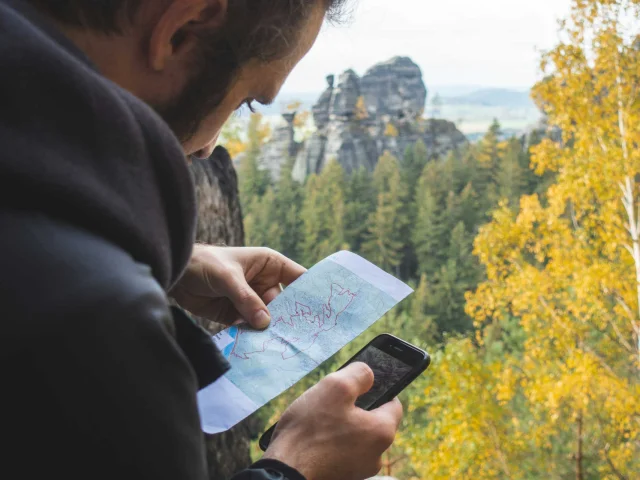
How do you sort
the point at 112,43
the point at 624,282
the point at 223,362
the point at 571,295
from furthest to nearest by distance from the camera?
the point at 571,295 < the point at 624,282 < the point at 112,43 < the point at 223,362

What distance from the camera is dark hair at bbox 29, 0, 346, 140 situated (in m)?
0.58

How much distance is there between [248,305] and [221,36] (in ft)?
1.42

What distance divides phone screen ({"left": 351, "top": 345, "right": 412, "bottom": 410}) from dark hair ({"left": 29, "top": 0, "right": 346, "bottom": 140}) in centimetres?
39


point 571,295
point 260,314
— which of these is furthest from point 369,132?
point 260,314

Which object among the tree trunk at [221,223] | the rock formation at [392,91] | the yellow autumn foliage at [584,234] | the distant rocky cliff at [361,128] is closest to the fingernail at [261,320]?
the tree trunk at [221,223]

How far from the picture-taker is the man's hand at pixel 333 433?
2.09ft

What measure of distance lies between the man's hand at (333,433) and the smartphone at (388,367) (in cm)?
9

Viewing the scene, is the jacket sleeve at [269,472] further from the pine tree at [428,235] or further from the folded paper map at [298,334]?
the pine tree at [428,235]

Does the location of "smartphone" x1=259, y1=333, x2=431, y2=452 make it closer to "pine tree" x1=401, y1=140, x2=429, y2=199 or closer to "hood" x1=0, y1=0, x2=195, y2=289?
"hood" x1=0, y1=0, x2=195, y2=289

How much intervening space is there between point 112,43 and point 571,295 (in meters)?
4.62

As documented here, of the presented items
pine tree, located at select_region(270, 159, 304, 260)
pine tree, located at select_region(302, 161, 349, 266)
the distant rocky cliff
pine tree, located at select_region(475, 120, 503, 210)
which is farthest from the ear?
the distant rocky cliff

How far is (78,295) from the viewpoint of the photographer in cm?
34

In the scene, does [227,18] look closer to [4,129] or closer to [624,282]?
[4,129]

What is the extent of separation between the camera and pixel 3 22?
0.41 m
